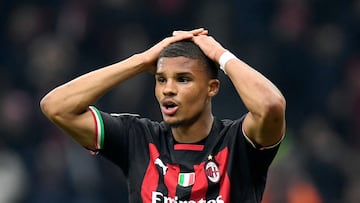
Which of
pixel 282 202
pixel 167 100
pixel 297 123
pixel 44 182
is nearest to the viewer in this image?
pixel 167 100

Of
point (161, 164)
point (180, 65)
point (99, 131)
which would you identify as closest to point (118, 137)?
point (99, 131)

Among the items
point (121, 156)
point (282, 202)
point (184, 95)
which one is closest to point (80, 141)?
point (121, 156)

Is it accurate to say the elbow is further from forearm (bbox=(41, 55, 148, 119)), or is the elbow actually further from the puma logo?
forearm (bbox=(41, 55, 148, 119))

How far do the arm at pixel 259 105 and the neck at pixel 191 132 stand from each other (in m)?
0.27

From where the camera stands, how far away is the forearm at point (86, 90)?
6121 mm

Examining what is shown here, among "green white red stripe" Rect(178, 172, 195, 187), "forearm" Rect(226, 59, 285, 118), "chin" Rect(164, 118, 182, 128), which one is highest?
"forearm" Rect(226, 59, 285, 118)

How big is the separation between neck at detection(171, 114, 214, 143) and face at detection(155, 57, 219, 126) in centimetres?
4

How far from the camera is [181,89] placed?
6.01m

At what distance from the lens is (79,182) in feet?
37.7

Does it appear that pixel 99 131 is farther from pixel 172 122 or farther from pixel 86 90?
pixel 172 122

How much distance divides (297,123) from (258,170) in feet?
20.5

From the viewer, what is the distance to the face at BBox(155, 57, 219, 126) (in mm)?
5988

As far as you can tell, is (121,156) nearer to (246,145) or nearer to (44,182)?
(246,145)

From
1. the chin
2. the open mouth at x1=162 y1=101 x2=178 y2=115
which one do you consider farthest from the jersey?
the open mouth at x1=162 y1=101 x2=178 y2=115
